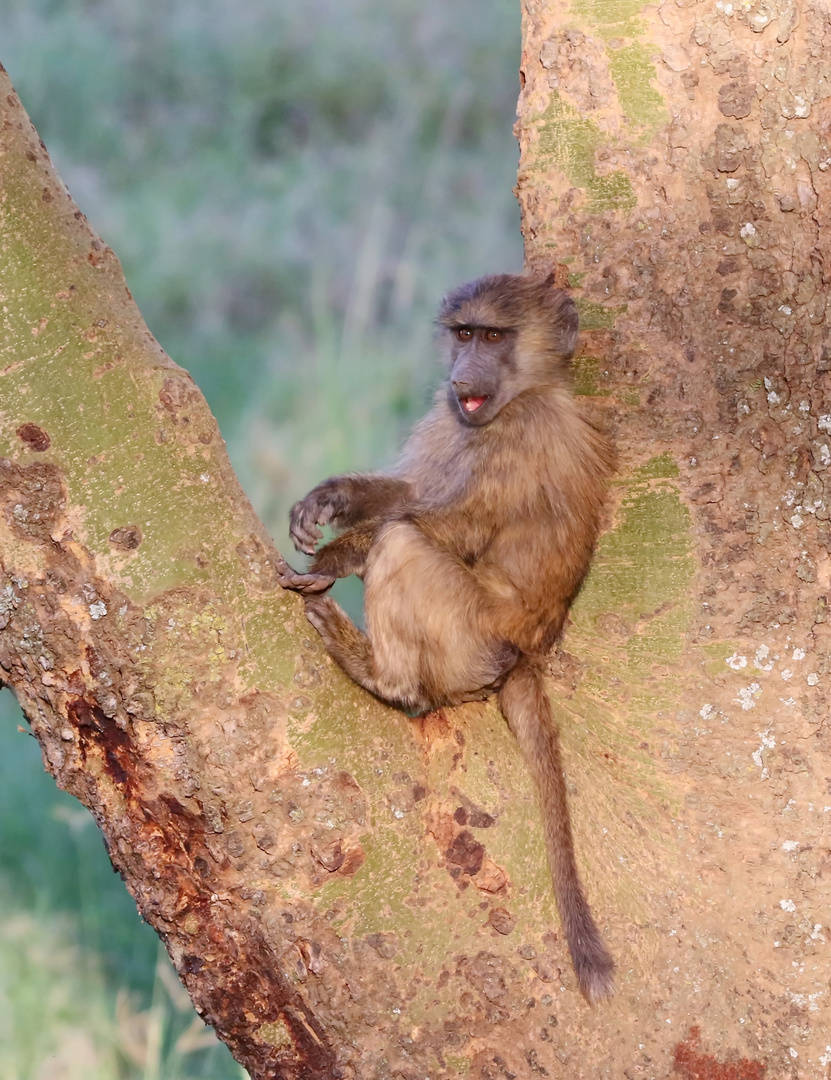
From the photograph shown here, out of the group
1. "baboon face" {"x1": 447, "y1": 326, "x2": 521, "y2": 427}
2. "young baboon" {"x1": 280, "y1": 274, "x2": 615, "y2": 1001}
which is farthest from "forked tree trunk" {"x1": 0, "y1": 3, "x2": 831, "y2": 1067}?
"baboon face" {"x1": 447, "y1": 326, "x2": 521, "y2": 427}

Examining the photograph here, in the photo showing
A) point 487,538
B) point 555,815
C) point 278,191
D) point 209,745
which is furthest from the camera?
point 278,191

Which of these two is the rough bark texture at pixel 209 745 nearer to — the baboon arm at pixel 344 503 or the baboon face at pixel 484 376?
the baboon arm at pixel 344 503

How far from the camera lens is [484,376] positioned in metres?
2.17

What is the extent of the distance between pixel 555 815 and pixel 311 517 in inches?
29.9

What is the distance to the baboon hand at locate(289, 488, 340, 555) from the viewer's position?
206 centimetres

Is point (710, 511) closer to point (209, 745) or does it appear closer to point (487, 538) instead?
point (487, 538)

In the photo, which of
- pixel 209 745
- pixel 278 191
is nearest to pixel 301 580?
pixel 209 745

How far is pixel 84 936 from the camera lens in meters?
3.31

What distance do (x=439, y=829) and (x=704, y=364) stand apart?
80cm

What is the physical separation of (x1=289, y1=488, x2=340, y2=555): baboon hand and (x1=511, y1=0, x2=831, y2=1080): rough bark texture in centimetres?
58

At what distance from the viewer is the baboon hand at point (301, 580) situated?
1598 mm

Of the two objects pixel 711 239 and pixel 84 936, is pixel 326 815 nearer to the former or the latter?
pixel 711 239

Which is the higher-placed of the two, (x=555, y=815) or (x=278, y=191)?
(x=278, y=191)

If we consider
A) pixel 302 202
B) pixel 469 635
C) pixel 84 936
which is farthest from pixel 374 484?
pixel 302 202
